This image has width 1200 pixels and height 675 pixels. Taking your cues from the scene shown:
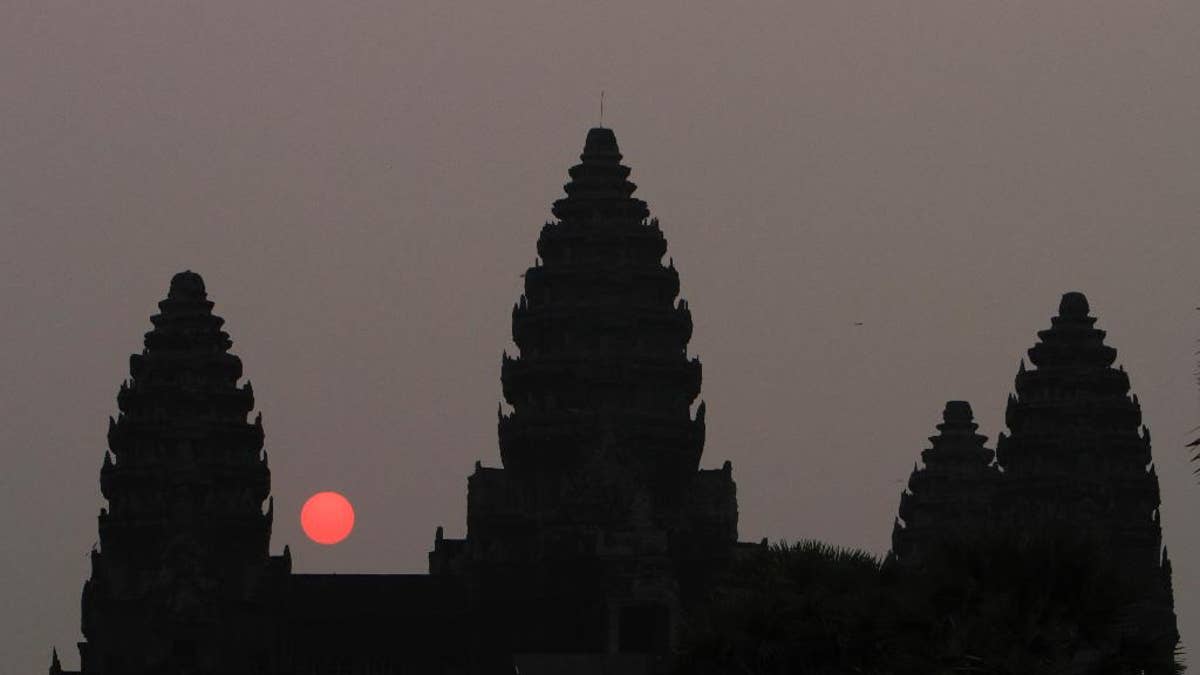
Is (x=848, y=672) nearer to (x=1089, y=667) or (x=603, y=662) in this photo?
(x=1089, y=667)

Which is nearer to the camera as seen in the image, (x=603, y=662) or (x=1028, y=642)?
(x=1028, y=642)

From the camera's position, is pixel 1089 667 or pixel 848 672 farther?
pixel 848 672

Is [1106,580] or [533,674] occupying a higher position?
[533,674]

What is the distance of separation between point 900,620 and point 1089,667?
462 centimetres

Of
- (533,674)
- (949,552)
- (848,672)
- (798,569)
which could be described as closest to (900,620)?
(949,552)

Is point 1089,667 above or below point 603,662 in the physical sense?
below

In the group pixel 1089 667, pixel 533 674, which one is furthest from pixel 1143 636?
pixel 533 674

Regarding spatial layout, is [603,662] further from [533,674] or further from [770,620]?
[770,620]

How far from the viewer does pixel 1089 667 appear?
284 feet

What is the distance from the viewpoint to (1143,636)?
86750mm

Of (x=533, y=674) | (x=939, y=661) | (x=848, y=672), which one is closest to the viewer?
(x=939, y=661)

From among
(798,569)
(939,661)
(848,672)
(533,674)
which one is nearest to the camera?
(939,661)

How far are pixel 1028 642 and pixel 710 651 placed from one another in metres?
18.6

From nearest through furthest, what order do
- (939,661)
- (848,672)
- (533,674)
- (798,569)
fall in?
(939,661) < (848,672) < (798,569) < (533,674)
